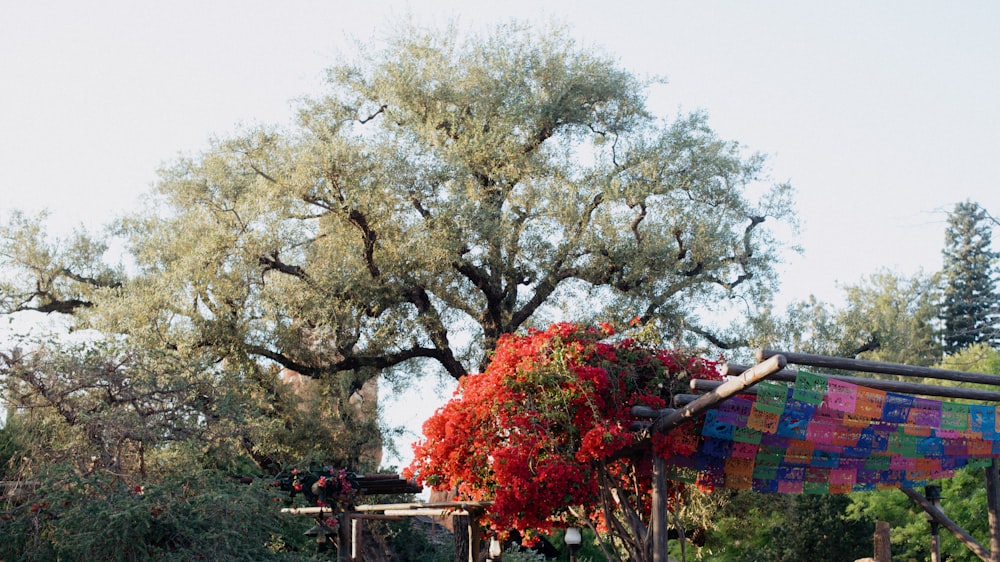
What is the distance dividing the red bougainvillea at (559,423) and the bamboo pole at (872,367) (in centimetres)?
125

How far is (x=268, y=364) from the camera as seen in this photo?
15609mm

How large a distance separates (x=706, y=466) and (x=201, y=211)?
10666 millimetres

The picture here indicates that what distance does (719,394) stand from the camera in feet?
21.5

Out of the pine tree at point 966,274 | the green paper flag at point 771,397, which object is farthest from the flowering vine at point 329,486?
the pine tree at point 966,274

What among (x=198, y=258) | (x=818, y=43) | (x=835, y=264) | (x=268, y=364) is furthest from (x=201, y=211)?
(x=835, y=264)

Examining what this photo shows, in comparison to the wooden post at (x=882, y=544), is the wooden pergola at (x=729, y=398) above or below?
above

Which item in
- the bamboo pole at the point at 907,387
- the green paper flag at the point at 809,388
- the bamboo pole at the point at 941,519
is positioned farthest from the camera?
the bamboo pole at the point at 941,519

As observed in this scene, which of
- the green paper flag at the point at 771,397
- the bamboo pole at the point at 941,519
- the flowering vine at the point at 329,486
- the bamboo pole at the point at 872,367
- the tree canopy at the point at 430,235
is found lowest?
the bamboo pole at the point at 941,519

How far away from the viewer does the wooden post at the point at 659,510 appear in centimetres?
739

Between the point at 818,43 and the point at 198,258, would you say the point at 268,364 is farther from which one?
the point at 818,43

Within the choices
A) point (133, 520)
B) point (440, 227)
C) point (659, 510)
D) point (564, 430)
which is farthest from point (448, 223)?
point (659, 510)

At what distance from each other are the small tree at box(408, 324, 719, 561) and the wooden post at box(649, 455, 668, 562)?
0.49ft

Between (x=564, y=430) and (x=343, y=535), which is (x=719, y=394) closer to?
(x=564, y=430)

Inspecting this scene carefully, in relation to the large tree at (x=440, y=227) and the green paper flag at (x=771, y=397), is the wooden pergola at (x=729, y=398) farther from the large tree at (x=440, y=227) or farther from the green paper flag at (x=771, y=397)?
the large tree at (x=440, y=227)
